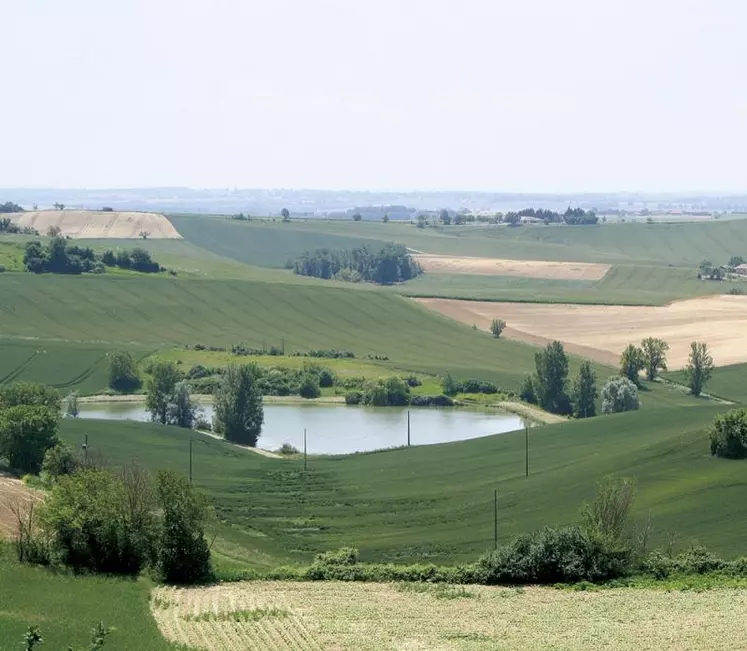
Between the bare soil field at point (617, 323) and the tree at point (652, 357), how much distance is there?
1600 mm

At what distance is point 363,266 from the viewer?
14038 centimetres

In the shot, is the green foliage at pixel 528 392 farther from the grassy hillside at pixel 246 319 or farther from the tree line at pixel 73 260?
the tree line at pixel 73 260

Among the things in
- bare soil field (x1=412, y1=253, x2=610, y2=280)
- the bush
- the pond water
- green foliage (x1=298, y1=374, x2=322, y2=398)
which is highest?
bare soil field (x1=412, y1=253, x2=610, y2=280)

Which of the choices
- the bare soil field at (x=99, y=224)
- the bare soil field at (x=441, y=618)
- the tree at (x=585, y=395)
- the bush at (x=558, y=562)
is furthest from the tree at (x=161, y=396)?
the bare soil field at (x=99, y=224)

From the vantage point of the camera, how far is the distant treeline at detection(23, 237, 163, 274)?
351 feet

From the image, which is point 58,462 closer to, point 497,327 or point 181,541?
point 181,541

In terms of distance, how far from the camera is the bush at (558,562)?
1347 inches

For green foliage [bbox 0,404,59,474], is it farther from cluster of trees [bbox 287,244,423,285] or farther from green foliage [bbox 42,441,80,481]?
cluster of trees [bbox 287,244,423,285]

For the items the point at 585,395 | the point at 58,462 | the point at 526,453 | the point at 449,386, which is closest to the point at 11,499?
the point at 58,462

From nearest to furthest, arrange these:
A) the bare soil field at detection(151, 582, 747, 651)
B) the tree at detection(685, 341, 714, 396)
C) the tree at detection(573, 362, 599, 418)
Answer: the bare soil field at detection(151, 582, 747, 651) < the tree at detection(573, 362, 599, 418) < the tree at detection(685, 341, 714, 396)

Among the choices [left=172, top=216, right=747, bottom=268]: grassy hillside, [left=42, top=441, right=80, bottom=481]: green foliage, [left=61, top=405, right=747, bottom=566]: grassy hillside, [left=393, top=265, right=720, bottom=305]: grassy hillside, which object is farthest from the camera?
[left=172, top=216, right=747, bottom=268]: grassy hillside

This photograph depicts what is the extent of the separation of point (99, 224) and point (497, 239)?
50532 mm

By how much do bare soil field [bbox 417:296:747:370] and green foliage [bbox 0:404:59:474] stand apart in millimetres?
43346

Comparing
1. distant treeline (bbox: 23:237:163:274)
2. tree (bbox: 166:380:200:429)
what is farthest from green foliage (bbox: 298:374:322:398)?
distant treeline (bbox: 23:237:163:274)
